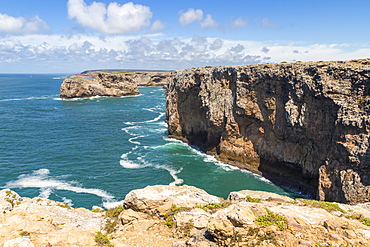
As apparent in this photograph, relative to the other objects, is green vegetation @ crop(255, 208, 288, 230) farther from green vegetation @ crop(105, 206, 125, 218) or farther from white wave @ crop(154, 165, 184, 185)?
white wave @ crop(154, 165, 184, 185)

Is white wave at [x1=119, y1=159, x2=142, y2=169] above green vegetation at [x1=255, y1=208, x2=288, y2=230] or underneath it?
underneath

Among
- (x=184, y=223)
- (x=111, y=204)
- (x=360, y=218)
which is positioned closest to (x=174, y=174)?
(x=111, y=204)

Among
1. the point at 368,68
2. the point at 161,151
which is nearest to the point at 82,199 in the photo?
the point at 161,151

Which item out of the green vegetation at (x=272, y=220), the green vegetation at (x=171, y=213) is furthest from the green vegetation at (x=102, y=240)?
the green vegetation at (x=272, y=220)

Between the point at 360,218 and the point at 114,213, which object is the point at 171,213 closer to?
the point at 114,213

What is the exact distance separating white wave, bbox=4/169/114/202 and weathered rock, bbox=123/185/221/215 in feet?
69.1

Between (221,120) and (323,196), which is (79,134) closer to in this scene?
(221,120)

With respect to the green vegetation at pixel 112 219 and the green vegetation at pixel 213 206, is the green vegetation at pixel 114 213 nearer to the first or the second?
the green vegetation at pixel 112 219

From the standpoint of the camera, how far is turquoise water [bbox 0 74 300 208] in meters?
43.7

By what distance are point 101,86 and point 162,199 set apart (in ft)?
535

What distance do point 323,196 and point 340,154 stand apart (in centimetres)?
685

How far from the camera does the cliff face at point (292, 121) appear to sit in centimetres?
3462

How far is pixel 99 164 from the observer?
53906 mm

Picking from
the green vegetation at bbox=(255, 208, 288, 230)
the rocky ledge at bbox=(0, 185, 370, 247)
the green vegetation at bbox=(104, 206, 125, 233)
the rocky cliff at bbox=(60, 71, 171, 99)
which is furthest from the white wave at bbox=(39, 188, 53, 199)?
the rocky cliff at bbox=(60, 71, 171, 99)
